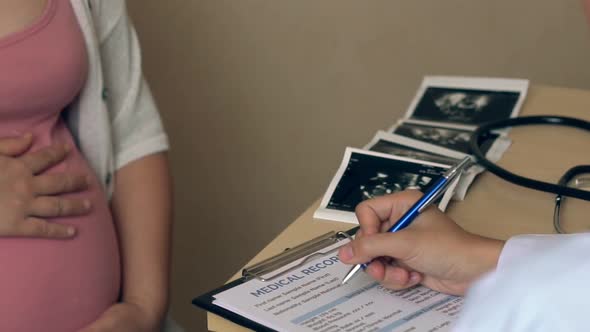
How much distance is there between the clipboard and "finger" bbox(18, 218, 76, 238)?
0.95 ft

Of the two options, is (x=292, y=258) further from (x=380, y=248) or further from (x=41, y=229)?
(x=41, y=229)

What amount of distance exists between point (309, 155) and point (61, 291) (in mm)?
1024

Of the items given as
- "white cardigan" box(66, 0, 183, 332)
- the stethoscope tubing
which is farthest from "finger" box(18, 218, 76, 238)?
the stethoscope tubing

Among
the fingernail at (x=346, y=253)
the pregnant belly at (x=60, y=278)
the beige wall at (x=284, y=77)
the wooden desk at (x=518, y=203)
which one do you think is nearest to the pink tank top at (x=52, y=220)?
the pregnant belly at (x=60, y=278)

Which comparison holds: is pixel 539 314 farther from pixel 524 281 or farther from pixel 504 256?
pixel 504 256

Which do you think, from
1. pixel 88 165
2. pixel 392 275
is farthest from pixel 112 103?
pixel 392 275

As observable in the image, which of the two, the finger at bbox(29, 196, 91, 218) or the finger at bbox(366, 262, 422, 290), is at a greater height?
the finger at bbox(366, 262, 422, 290)

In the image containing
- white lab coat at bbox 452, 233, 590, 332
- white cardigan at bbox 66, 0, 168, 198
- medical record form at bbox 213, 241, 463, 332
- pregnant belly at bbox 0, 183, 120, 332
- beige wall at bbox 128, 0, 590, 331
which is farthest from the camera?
beige wall at bbox 128, 0, 590, 331

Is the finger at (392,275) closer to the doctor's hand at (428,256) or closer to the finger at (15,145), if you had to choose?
the doctor's hand at (428,256)

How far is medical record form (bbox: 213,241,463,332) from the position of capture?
→ 2.12 ft

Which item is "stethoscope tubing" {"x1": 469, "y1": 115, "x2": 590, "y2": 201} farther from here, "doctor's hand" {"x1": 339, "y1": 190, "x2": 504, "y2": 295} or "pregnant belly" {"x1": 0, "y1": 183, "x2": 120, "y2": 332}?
"pregnant belly" {"x1": 0, "y1": 183, "x2": 120, "y2": 332}

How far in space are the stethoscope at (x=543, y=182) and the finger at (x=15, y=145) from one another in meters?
0.60

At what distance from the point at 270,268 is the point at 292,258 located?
34 mm

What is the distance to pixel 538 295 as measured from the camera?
39 cm
